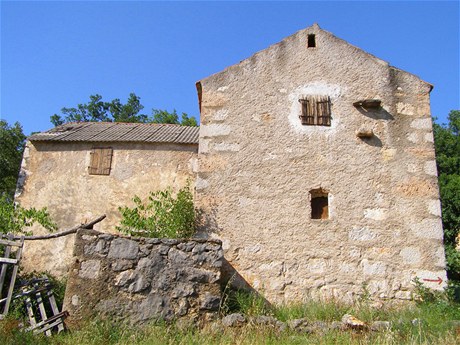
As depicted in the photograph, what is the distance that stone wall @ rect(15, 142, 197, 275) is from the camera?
9.60 metres

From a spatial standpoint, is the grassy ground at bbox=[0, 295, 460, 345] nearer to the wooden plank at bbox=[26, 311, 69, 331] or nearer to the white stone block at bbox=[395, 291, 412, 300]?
the wooden plank at bbox=[26, 311, 69, 331]

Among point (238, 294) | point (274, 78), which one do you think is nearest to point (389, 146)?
point (274, 78)

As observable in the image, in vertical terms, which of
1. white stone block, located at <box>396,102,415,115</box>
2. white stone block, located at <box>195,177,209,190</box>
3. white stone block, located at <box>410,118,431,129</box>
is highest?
white stone block, located at <box>396,102,415,115</box>

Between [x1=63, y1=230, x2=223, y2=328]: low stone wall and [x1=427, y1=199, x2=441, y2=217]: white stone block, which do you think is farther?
[x1=427, y1=199, x2=441, y2=217]: white stone block

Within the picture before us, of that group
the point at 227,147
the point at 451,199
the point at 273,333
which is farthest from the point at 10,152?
the point at 451,199

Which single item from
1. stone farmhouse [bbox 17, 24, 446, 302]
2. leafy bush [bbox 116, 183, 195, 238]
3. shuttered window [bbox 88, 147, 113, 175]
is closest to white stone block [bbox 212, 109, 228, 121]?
stone farmhouse [bbox 17, 24, 446, 302]

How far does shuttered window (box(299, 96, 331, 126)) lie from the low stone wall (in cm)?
297

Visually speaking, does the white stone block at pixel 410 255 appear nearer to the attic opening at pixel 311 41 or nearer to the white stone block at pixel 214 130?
the white stone block at pixel 214 130

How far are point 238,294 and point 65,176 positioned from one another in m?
6.79

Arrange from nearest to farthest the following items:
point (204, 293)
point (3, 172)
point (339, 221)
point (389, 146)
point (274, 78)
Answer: point (204, 293) → point (339, 221) → point (389, 146) → point (274, 78) → point (3, 172)

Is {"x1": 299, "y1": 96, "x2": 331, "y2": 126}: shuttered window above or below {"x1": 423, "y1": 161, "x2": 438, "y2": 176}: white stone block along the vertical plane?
above

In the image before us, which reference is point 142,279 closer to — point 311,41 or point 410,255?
point 410,255

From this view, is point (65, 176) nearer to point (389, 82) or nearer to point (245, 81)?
point (245, 81)

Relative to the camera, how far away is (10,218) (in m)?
7.23
